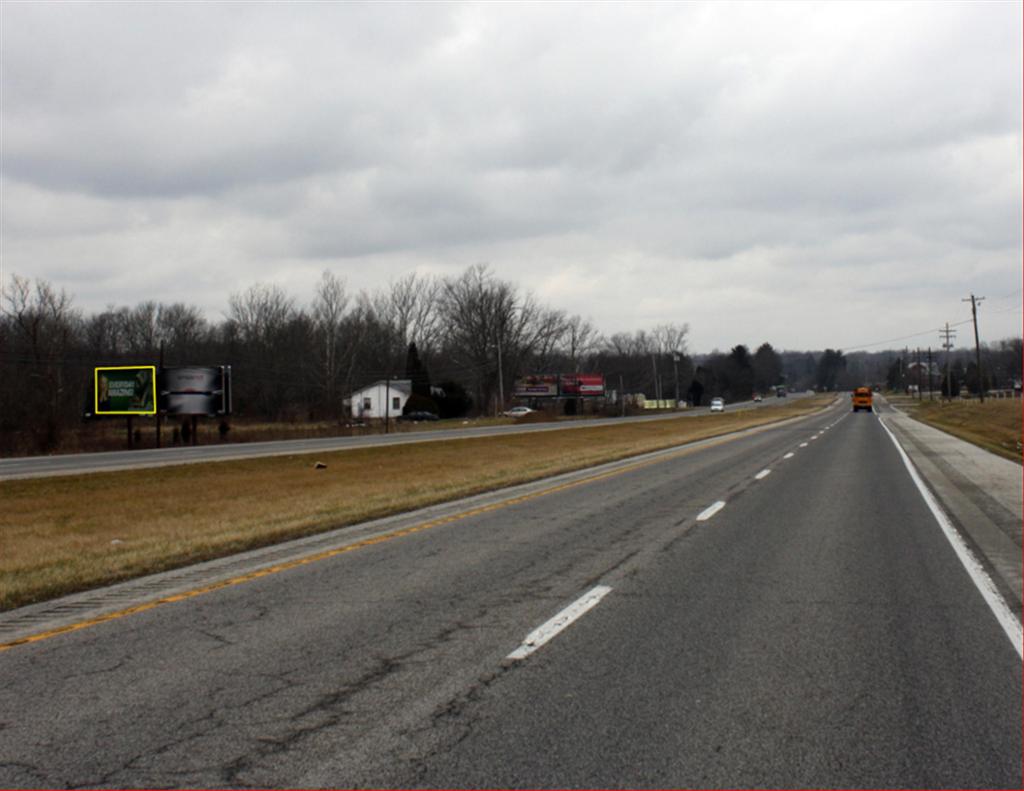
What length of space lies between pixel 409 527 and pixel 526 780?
1025 cm

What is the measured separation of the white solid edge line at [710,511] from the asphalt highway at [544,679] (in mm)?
3327

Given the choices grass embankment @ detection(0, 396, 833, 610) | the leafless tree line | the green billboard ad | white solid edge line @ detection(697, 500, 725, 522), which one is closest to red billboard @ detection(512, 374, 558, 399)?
the leafless tree line

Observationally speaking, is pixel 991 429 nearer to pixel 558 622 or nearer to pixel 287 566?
pixel 287 566

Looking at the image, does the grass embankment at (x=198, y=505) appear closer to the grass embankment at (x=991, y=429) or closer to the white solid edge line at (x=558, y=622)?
the white solid edge line at (x=558, y=622)

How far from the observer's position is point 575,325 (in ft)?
500

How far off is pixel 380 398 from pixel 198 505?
98715 millimetres

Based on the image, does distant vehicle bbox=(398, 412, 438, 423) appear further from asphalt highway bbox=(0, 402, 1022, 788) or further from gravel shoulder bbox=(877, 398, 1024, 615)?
asphalt highway bbox=(0, 402, 1022, 788)

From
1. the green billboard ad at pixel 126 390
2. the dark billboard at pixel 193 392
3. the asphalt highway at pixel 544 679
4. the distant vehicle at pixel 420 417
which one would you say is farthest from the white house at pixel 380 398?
the asphalt highway at pixel 544 679

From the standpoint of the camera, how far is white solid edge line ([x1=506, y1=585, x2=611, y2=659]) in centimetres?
691

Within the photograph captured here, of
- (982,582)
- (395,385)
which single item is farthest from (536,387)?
(982,582)

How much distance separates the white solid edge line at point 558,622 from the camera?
6914 mm

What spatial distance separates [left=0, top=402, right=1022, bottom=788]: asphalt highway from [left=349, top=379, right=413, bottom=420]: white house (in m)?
106

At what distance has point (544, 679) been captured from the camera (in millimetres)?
6145

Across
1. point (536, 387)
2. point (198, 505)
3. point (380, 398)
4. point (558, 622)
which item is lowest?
point (198, 505)
